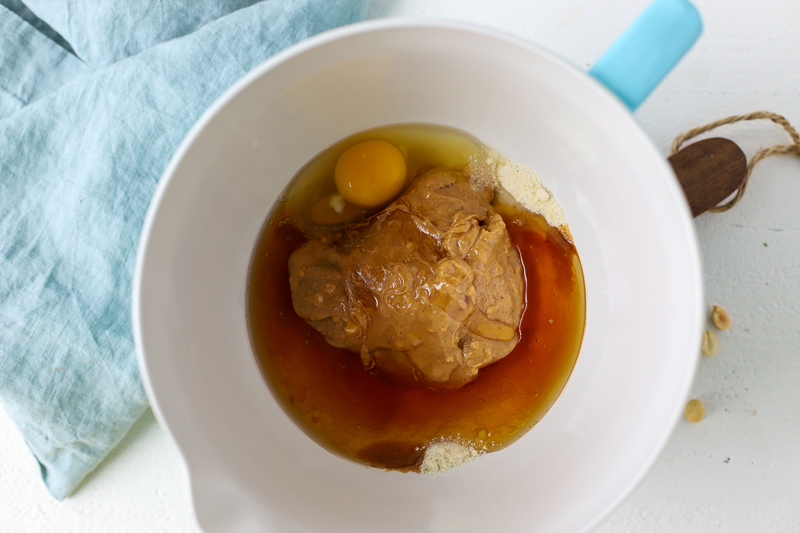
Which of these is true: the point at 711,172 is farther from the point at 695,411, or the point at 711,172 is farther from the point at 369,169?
the point at 369,169

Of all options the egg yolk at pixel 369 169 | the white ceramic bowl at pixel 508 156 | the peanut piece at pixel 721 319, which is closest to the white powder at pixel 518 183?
the white ceramic bowl at pixel 508 156

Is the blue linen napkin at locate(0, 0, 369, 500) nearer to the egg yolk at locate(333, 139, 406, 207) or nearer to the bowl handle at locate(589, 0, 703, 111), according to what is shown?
the egg yolk at locate(333, 139, 406, 207)

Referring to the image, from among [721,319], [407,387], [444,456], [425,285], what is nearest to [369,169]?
[425,285]

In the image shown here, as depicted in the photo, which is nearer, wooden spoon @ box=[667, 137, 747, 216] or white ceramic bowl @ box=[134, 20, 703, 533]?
white ceramic bowl @ box=[134, 20, 703, 533]

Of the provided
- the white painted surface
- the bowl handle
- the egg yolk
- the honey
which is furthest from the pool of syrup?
the bowl handle

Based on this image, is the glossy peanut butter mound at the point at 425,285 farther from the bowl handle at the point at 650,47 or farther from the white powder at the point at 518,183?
the bowl handle at the point at 650,47

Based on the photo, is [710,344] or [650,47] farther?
[710,344]
